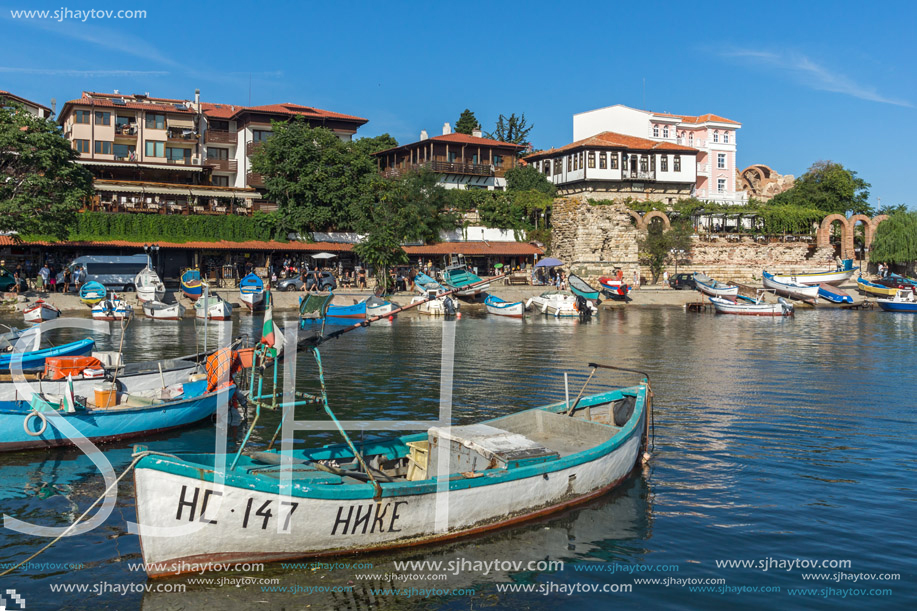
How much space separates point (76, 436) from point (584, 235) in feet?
166

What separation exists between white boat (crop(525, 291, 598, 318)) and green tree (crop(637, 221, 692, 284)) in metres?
16.0

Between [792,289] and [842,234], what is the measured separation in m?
15.3

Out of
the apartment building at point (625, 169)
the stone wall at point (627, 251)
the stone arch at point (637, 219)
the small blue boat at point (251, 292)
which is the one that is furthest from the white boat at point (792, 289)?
the small blue boat at point (251, 292)

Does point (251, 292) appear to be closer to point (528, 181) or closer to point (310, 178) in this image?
point (310, 178)

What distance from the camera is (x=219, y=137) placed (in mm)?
60719

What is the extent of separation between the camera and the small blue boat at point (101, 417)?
12.9 metres

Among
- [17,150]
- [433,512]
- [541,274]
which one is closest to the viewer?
[433,512]

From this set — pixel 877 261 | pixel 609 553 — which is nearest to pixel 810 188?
pixel 877 261

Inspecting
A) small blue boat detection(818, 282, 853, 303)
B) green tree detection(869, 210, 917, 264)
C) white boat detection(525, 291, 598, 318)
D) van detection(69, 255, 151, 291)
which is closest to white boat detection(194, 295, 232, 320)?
van detection(69, 255, 151, 291)

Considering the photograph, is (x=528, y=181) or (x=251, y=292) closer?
(x=251, y=292)

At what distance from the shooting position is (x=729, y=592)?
8.78 meters

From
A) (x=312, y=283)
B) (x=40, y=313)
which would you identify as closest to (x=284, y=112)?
(x=312, y=283)

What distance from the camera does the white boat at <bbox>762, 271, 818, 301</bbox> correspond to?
53.2 m

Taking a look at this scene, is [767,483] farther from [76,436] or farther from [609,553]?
[76,436]
